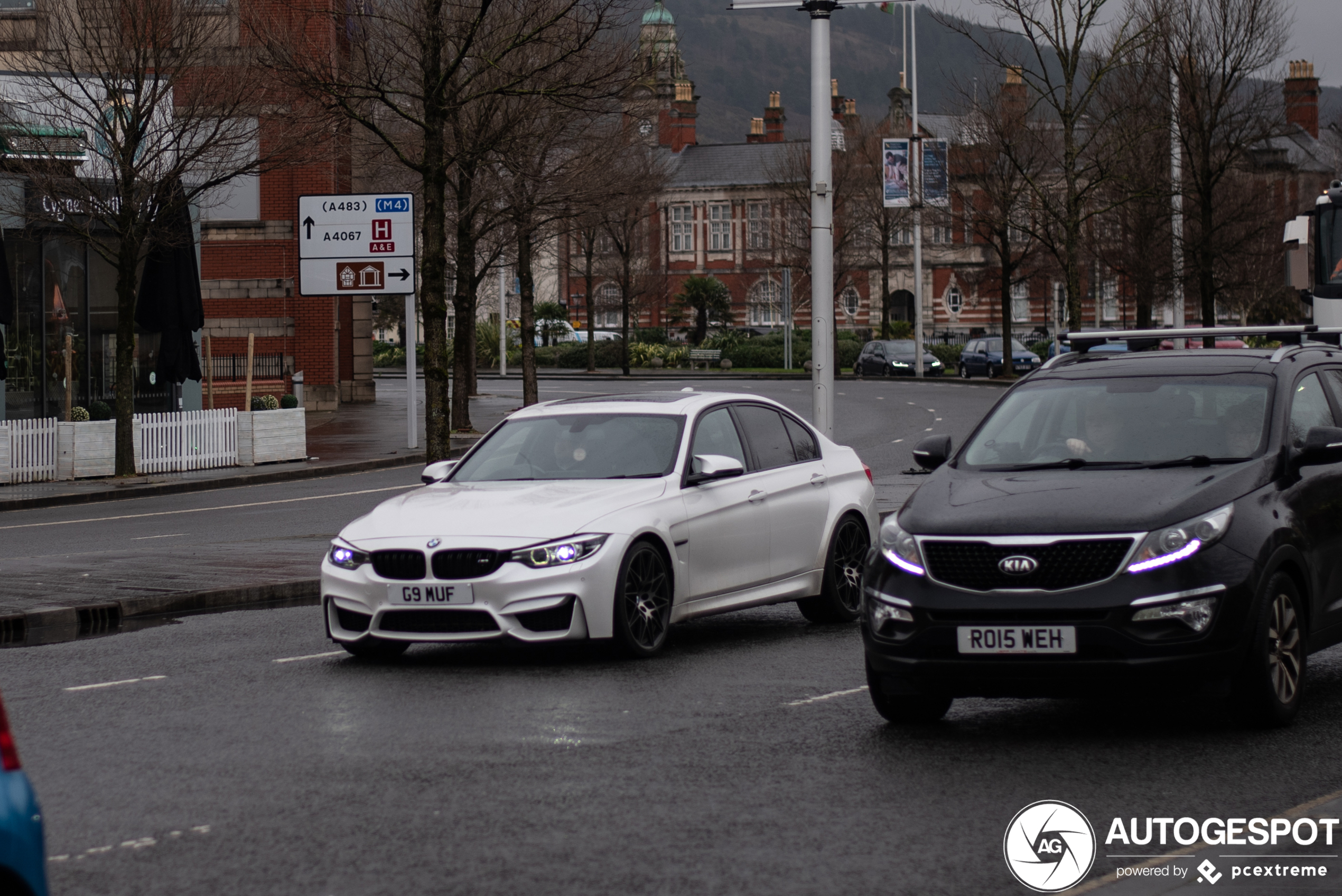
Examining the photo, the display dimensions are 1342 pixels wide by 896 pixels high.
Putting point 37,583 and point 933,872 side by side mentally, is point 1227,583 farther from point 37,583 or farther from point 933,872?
point 37,583

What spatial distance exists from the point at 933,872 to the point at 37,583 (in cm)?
935

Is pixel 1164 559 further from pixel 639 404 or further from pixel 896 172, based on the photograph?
pixel 896 172

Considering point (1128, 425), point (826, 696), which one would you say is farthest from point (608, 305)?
point (1128, 425)

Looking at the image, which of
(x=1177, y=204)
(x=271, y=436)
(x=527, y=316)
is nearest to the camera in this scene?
(x=271, y=436)

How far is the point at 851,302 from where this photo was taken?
110812 millimetres

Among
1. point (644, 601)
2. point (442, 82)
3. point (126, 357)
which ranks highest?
point (442, 82)

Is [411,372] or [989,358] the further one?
[989,358]

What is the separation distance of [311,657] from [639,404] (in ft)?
8.27

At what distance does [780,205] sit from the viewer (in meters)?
82.1

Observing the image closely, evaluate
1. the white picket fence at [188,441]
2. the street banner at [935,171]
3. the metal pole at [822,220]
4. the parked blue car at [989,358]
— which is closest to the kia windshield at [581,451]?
the metal pole at [822,220]

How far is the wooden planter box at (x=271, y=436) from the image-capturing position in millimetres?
28359

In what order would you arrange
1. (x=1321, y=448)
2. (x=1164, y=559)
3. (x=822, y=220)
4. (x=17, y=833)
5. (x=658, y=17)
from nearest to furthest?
(x=17, y=833) → (x=1164, y=559) → (x=1321, y=448) → (x=822, y=220) → (x=658, y=17)

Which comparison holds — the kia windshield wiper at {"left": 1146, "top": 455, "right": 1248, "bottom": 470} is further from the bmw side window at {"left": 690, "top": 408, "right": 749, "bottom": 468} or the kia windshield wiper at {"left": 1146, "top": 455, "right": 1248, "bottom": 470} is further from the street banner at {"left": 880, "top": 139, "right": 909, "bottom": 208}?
the street banner at {"left": 880, "top": 139, "right": 909, "bottom": 208}

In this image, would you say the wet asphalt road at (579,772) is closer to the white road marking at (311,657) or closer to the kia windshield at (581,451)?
the white road marking at (311,657)
